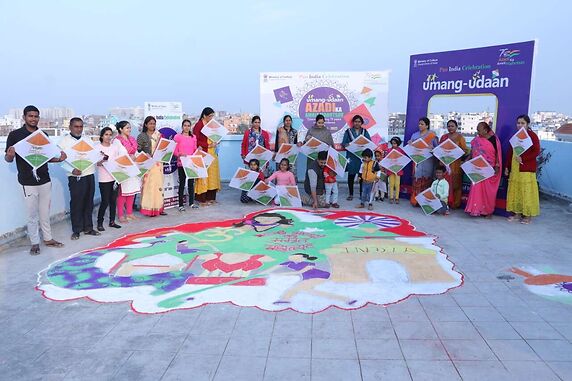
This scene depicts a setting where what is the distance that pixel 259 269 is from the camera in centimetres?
446

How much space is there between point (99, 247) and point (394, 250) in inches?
134

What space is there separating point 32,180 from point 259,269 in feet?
8.59

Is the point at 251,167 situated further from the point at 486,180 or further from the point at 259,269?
the point at 486,180

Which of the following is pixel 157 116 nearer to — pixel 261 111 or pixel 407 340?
pixel 261 111

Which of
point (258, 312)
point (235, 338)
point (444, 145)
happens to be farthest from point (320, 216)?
point (235, 338)

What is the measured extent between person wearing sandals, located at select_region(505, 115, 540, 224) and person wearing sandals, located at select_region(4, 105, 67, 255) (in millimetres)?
6053

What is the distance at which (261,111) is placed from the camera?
31.6ft

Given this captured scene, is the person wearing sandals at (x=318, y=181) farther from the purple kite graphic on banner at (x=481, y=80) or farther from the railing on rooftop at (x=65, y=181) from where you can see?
the railing on rooftop at (x=65, y=181)

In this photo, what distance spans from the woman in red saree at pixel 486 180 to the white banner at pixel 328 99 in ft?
8.89

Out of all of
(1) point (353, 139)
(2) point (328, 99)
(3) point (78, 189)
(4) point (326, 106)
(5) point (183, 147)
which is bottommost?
(3) point (78, 189)

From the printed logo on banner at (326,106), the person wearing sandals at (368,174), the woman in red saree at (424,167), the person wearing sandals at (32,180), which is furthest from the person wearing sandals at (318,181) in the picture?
the person wearing sandals at (32,180)

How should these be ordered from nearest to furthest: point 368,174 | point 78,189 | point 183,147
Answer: point 78,189 < point 183,147 < point 368,174

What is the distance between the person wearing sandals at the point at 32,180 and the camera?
4719mm

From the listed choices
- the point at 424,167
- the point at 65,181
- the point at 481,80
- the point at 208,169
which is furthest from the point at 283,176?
the point at 481,80
